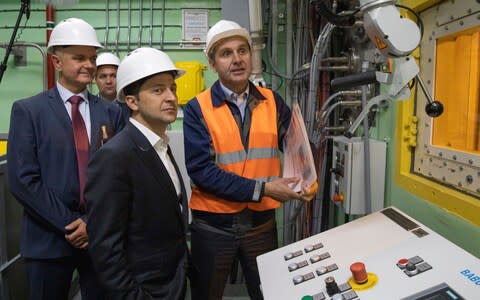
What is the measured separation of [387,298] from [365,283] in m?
0.08

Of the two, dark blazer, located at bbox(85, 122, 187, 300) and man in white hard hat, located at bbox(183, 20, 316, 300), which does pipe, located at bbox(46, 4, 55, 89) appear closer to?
man in white hard hat, located at bbox(183, 20, 316, 300)

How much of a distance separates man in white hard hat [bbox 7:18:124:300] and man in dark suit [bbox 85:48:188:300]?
404 millimetres

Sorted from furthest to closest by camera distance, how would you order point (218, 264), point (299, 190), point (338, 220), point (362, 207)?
point (338, 220) < point (362, 207) < point (218, 264) < point (299, 190)

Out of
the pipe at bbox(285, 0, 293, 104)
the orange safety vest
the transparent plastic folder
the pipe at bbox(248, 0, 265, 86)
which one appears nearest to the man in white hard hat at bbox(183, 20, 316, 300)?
the orange safety vest

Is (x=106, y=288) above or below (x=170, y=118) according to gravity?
below

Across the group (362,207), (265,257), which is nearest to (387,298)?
(265,257)

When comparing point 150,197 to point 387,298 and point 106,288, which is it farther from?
point 387,298

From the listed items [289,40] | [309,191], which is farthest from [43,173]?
[289,40]

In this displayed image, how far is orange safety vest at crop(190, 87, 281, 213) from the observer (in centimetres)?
150

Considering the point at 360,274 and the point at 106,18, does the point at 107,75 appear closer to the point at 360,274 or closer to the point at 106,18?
the point at 106,18

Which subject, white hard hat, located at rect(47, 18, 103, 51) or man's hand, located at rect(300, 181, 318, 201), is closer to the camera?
man's hand, located at rect(300, 181, 318, 201)

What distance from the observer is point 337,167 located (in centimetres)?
186

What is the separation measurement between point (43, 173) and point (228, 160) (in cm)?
74

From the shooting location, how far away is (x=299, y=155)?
1259mm
